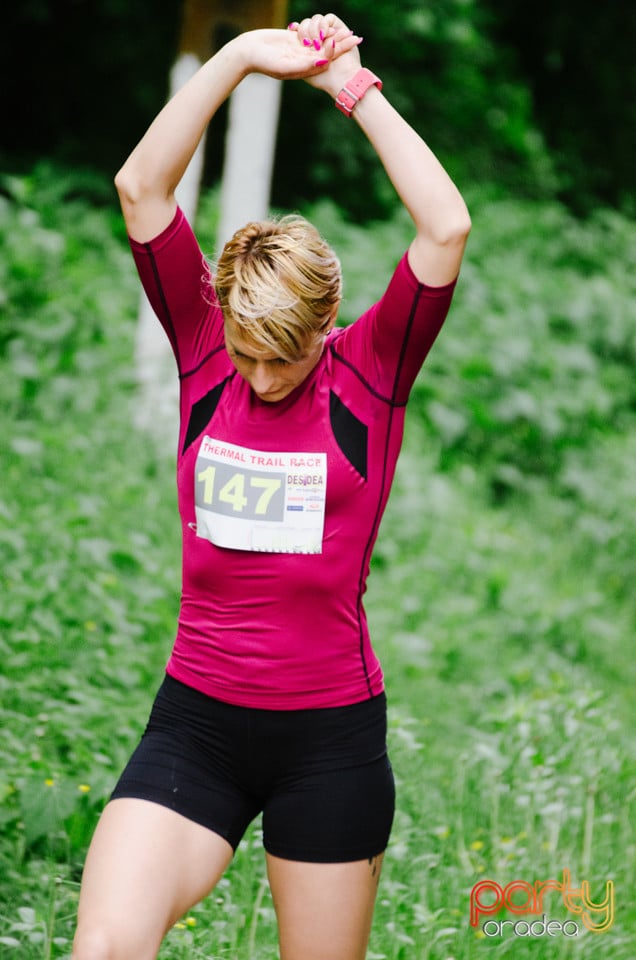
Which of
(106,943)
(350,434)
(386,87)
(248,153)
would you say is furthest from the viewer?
(386,87)

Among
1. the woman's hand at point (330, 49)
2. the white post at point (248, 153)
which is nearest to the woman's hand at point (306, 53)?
the woman's hand at point (330, 49)

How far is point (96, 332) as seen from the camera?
316 inches

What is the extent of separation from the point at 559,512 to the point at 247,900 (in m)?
5.59

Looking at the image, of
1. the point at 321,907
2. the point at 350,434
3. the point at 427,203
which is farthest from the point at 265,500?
the point at 321,907

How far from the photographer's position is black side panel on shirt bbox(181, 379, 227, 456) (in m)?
2.62

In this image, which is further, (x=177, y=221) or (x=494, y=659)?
(x=494, y=659)

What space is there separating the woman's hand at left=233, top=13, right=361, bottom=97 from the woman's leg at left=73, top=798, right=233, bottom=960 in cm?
153

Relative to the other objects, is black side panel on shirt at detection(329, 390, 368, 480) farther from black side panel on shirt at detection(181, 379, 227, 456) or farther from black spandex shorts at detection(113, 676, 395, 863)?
black spandex shorts at detection(113, 676, 395, 863)

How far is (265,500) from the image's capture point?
250 cm

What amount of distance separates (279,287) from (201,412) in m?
0.35

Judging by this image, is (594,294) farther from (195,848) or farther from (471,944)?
(195,848)

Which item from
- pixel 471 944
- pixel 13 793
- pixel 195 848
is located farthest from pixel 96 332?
pixel 195 848

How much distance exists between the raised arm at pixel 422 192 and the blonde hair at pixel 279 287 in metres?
0.19

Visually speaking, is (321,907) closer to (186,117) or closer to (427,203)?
(427,203)
